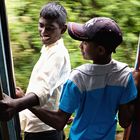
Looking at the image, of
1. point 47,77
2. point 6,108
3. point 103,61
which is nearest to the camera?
point 6,108

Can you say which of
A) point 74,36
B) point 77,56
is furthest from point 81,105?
point 77,56

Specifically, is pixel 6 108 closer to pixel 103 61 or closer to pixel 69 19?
pixel 103 61

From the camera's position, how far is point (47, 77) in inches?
56.8

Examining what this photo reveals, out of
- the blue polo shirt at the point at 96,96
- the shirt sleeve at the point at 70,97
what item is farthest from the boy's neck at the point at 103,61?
the shirt sleeve at the point at 70,97

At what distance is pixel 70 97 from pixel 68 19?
1.43m

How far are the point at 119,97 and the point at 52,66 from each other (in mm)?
285

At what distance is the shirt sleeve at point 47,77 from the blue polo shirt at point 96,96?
0.29 ft

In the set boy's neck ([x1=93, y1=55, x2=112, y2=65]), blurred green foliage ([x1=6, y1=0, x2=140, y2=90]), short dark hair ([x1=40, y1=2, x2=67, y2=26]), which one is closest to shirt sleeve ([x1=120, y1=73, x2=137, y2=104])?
boy's neck ([x1=93, y1=55, x2=112, y2=65])

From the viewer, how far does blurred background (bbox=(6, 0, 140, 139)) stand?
8.45ft

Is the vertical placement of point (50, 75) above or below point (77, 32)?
below

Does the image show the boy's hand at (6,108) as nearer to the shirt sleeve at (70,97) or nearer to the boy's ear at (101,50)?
the shirt sleeve at (70,97)

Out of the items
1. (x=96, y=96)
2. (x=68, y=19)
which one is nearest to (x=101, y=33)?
(x=96, y=96)

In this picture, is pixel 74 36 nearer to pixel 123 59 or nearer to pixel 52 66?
pixel 52 66

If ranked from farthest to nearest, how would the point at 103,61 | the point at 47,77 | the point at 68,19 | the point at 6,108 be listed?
the point at 68,19, the point at 47,77, the point at 103,61, the point at 6,108
